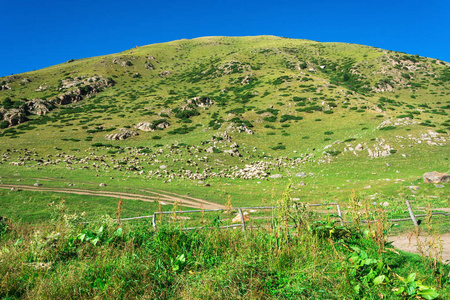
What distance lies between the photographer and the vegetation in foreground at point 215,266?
4.70 metres

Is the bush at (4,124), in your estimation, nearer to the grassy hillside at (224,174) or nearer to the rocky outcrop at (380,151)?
the grassy hillside at (224,174)

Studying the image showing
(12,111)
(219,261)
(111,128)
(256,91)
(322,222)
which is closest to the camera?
(219,261)

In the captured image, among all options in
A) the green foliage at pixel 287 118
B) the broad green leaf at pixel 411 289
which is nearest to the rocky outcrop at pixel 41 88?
the green foliage at pixel 287 118

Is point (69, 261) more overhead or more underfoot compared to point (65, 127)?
more underfoot

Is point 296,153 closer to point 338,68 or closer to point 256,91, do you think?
point 256,91

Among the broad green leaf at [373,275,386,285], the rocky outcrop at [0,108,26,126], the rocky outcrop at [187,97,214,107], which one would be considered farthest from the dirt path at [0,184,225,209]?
the rocky outcrop at [0,108,26,126]

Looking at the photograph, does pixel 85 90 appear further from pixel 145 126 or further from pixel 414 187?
pixel 414 187

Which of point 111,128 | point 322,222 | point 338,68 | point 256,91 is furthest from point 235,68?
point 322,222

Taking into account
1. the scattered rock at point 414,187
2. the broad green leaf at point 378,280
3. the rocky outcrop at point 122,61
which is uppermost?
the rocky outcrop at point 122,61

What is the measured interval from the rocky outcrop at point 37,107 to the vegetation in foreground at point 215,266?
86.0 m

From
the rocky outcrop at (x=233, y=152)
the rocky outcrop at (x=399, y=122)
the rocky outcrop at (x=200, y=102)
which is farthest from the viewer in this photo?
the rocky outcrop at (x=200, y=102)

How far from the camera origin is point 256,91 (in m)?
76.4

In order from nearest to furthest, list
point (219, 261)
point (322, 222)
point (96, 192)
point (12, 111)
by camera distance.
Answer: point (219, 261)
point (322, 222)
point (96, 192)
point (12, 111)

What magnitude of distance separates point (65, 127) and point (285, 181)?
190 feet
